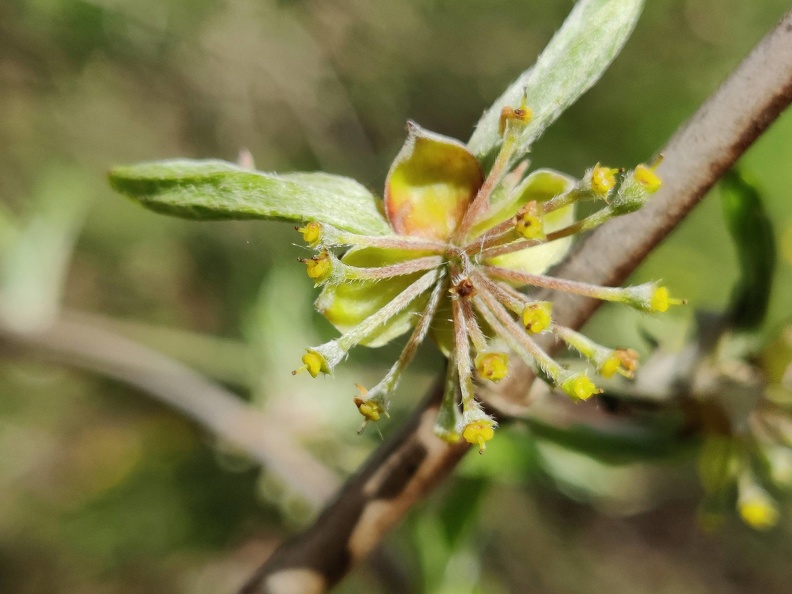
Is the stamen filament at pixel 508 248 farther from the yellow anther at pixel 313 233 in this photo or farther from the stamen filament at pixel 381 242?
the yellow anther at pixel 313 233

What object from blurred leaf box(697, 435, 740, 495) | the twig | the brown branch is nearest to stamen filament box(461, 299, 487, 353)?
the brown branch

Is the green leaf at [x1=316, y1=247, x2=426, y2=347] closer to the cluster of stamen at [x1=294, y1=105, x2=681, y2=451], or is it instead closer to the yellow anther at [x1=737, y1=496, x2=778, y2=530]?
the cluster of stamen at [x1=294, y1=105, x2=681, y2=451]

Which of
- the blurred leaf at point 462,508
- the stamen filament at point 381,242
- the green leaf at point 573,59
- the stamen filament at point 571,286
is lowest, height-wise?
the blurred leaf at point 462,508

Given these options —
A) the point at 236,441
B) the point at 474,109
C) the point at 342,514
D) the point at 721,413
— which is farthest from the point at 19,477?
the point at 721,413

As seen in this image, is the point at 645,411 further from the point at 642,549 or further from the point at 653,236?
the point at 642,549

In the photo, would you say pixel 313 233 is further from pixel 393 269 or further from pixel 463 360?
pixel 463 360

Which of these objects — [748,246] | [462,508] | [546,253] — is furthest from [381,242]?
[462,508]

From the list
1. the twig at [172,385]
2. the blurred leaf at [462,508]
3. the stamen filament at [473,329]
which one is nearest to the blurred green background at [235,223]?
the twig at [172,385]
